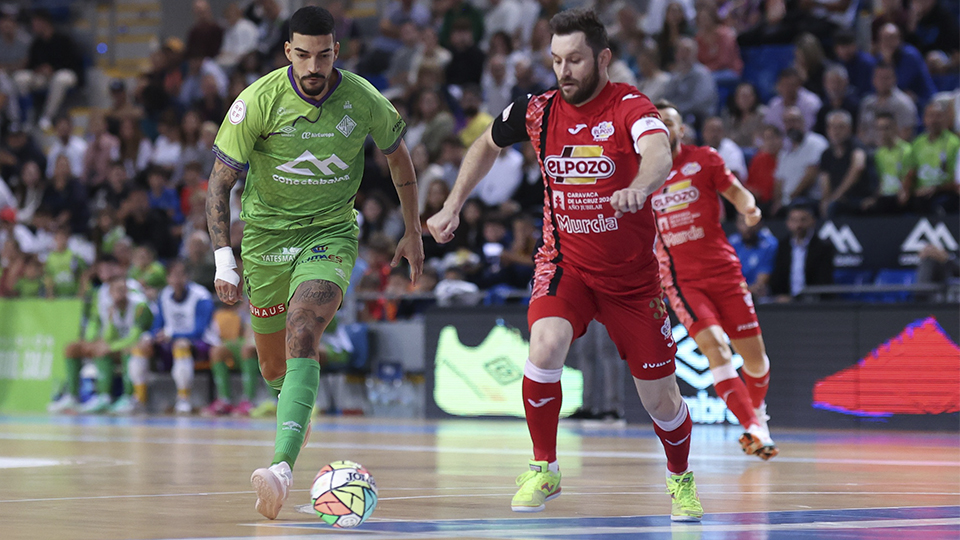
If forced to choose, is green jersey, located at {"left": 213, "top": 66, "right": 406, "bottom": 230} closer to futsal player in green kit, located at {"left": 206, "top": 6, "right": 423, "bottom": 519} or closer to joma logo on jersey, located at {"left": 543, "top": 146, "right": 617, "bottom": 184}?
futsal player in green kit, located at {"left": 206, "top": 6, "right": 423, "bottom": 519}

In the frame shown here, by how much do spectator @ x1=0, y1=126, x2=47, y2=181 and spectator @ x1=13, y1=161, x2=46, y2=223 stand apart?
0.85ft

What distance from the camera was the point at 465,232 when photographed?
17.0 metres

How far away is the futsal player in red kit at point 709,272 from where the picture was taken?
32.9ft

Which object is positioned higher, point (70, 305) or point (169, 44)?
point (169, 44)

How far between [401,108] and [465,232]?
339cm

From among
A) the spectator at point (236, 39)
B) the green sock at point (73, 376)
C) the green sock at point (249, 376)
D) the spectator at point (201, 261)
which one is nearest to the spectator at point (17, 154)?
the spectator at point (236, 39)

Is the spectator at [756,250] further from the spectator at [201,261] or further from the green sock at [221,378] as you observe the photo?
the spectator at [201,261]

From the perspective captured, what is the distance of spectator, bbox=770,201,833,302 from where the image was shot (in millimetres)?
13898

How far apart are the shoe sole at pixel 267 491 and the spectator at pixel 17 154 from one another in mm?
18885

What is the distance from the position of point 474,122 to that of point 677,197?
8701mm

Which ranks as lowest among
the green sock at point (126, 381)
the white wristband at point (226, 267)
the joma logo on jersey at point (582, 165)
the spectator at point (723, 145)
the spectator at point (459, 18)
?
the green sock at point (126, 381)

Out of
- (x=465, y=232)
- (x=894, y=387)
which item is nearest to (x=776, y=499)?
(x=894, y=387)

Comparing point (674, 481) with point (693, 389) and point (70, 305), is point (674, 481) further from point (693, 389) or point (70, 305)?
point (70, 305)

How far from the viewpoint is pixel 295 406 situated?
616cm
